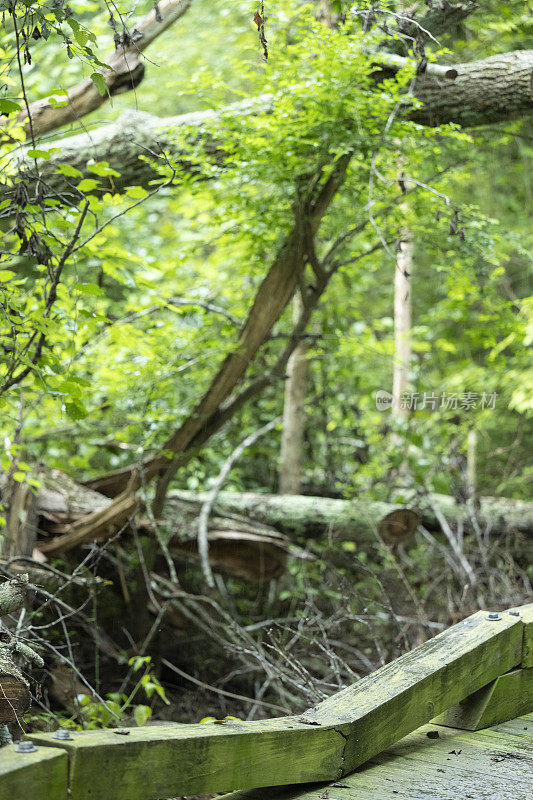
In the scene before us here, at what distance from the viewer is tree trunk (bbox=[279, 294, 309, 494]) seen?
7777mm

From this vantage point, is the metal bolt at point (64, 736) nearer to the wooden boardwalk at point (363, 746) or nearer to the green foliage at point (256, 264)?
the wooden boardwalk at point (363, 746)

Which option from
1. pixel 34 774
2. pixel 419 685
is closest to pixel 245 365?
pixel 419 685

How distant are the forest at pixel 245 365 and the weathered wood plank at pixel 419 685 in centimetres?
84

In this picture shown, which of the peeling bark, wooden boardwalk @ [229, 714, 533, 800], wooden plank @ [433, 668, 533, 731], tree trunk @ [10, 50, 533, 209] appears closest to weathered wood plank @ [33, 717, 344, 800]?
wooden boardwalk @ [229, 714, 533, 800]

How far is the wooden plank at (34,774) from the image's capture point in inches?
67.1

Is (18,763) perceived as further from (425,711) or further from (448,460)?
(448,460)

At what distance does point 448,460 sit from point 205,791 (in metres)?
6.30

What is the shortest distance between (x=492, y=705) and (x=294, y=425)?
4.81 m

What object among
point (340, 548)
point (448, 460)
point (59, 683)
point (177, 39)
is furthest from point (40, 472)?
point (177, 39)

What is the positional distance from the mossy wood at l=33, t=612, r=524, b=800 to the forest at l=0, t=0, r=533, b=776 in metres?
0.85

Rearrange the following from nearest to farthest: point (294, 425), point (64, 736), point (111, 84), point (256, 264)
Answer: point (64, 736), point (111, 84), point (256, 264), point (294, 425)

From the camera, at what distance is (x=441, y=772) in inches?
104
